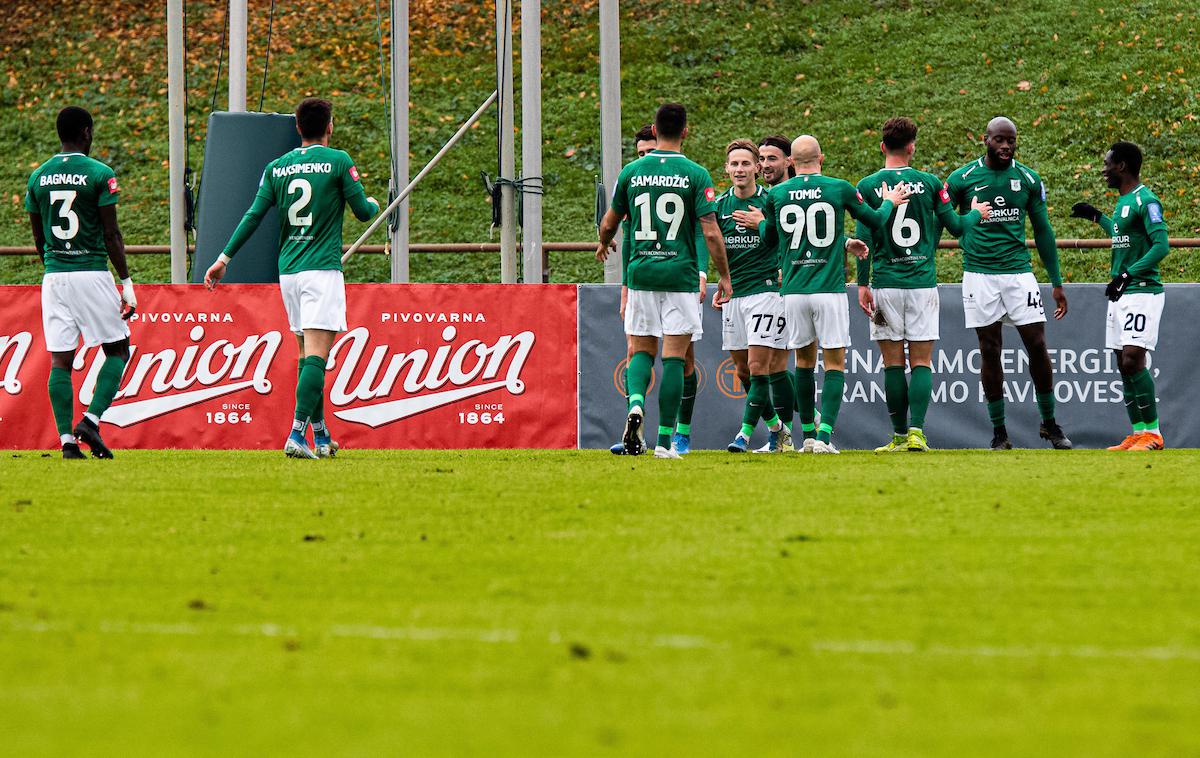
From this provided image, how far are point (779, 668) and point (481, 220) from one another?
2364 cm

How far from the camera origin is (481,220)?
2681 cm

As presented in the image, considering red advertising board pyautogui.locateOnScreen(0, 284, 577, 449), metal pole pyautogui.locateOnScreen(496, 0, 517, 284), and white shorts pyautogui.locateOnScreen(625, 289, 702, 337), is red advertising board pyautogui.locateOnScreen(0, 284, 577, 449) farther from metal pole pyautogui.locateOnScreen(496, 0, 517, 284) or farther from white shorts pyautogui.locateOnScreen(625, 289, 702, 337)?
white shorts pyautogui.locateOnScreen(625, 289, 702, 337)

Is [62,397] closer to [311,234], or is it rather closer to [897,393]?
[311,234]

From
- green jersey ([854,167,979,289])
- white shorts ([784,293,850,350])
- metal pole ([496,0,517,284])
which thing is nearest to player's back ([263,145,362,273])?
white shorts ([784,293,850,350])

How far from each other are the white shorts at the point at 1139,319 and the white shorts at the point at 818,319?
226cm

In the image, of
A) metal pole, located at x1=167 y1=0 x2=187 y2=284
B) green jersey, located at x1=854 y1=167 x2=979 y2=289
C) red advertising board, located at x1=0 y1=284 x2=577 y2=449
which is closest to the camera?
green jersey, located at x1=854 y1=167 x2=979 y2=289

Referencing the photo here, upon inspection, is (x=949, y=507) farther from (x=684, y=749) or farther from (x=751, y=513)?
(x=684, y=749)

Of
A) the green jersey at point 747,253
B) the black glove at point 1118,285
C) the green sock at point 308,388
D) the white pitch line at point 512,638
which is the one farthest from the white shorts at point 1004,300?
the white pitch line at point 512,638

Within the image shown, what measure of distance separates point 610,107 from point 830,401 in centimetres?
478

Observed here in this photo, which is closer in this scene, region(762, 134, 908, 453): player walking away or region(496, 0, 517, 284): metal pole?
region(762, 134, 908, 453): player walking away

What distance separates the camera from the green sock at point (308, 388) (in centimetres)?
1021

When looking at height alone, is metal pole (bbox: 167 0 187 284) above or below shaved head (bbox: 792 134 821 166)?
above

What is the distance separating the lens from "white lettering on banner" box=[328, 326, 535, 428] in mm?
13484

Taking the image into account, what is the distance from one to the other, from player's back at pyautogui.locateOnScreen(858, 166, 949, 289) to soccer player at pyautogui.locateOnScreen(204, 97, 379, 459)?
371 centimetres
